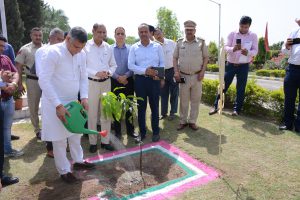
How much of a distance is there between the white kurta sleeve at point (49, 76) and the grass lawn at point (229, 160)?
1.26 meters

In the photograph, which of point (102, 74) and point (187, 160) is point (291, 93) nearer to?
point (187, 160)

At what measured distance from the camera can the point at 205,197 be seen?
3395mm

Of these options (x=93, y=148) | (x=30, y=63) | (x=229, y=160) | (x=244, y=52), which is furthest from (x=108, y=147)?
(x=244, y=52)

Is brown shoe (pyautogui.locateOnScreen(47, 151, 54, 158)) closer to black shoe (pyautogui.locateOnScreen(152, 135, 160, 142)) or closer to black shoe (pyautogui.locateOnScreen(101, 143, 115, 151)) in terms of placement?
black shoe (pyautogui.locateOnScreen(101, 143, 115, 151))

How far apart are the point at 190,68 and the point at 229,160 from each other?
217cm

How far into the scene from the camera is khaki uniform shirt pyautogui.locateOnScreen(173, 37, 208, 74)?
226 inches

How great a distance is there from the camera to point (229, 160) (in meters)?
4.47

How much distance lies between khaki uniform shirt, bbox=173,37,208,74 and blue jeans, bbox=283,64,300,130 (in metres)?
1.72

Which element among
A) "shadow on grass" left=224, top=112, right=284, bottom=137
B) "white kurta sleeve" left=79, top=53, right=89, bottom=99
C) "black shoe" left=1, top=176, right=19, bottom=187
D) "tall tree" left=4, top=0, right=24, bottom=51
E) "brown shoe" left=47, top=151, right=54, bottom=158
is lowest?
"black shoe" left=1, top=176, right=19, bottom=187

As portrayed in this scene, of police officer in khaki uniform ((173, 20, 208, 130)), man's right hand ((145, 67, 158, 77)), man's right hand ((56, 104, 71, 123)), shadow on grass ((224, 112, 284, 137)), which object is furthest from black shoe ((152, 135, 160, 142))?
man's right hand ((56, 104, 71, 123))

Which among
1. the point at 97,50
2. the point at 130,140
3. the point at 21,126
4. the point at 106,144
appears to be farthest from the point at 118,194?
the point at 21,126

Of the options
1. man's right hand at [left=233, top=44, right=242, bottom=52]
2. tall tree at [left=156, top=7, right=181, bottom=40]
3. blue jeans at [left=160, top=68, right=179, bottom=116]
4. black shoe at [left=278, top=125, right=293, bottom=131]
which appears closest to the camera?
black shoe at [left=278, top=125, right=293, bottom=131]

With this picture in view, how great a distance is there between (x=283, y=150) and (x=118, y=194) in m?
→ 3.01

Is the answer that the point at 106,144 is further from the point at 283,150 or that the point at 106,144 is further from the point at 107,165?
the point at 283,150
